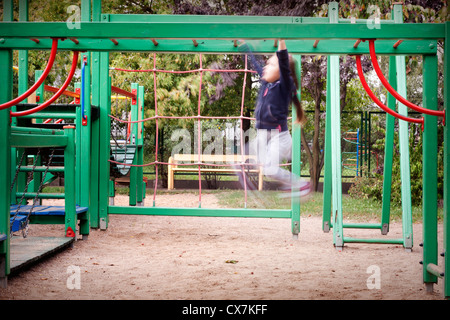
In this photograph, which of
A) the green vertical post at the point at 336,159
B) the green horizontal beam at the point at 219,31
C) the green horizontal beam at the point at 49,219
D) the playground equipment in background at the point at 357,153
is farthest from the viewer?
the playground equipment in background at the point at 357,153

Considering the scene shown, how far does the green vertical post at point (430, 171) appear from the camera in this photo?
309cm

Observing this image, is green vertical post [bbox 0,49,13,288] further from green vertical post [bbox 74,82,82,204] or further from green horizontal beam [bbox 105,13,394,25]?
green horizontal beam [bbox 105,13,394,25]

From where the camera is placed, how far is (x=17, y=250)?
3.83m

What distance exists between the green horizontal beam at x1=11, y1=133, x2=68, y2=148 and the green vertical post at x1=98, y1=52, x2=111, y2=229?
1.66 m

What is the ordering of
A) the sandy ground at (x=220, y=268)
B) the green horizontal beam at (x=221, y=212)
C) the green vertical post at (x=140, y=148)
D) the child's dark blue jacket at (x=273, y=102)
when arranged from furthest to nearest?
the green vertical post at (x=140, y=148), the green horizontal beam at (x=221, y=212), the child's dark blue jacket at (x=273, y=102), the sandy ground at (x=220, y=268)

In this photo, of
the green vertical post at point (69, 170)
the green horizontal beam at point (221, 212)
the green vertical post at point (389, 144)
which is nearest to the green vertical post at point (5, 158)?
the green vertical post at point (69, 170)

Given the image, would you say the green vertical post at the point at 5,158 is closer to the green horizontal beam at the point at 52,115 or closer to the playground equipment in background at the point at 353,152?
the green horizontal beam at the point at 52,115

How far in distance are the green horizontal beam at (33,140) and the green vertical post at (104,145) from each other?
166 cm

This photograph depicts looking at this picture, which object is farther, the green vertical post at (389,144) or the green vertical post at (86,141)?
the green vertical post at (86,141)

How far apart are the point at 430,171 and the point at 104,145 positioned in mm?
3843

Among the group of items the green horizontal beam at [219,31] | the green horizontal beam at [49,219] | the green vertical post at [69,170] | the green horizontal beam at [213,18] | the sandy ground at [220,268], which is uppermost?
the green horizontal beam at [213,18]

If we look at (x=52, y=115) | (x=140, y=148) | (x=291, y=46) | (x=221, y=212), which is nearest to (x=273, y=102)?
(x=291, y=46)

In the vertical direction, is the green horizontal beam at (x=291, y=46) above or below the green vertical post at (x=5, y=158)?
above

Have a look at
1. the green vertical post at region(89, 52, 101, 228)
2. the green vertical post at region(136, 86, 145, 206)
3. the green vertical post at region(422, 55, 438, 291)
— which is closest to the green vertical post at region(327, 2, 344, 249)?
the green vertical post at region(422, 55, 438, 291)
